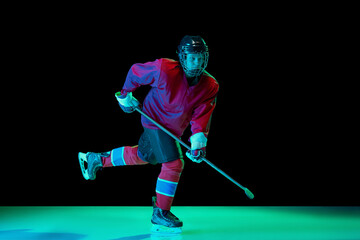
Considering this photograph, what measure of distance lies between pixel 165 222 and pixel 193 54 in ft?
3.19

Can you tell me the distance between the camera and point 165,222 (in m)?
3.05

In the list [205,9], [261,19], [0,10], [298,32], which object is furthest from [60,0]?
[298,32]

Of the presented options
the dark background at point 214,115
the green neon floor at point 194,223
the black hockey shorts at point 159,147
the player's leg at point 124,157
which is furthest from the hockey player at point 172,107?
the dark background at point 214,115

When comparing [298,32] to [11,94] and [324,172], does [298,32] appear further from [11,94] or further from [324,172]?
[11,94]

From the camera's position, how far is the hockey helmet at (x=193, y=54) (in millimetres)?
2959

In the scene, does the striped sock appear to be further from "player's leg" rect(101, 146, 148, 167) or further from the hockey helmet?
the hockey helmet

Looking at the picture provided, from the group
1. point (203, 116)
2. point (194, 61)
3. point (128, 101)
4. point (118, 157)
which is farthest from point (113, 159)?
point (194, 61)

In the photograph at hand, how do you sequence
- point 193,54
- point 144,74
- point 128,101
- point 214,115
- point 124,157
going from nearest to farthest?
point 193,54 → point 144,74 → point 128,101 → point 124,157 → point 214,115

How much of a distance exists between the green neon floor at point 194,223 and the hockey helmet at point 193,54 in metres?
0.93

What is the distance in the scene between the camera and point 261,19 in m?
4.09

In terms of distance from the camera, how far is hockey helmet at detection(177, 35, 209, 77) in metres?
2.96

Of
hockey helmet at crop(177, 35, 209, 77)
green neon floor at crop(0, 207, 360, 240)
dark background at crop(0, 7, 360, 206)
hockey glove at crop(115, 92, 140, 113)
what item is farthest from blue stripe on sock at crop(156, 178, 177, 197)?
dark background at crop(0, 7, 360, 206)

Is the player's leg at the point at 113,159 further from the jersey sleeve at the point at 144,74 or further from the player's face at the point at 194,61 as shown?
the player's face at the point at 194,61

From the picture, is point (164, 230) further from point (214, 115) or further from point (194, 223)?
point (214, 115)
